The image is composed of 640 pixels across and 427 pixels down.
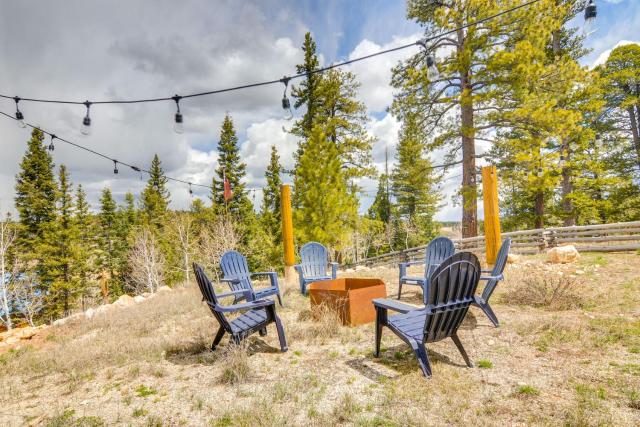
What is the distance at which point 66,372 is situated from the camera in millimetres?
3379

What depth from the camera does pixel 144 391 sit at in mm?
2695

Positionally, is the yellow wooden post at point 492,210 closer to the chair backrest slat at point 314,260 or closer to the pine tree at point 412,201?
the chair backrest slat at point 314,260

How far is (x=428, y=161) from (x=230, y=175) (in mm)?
13280

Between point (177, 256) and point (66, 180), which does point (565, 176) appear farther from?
point (66, 180)

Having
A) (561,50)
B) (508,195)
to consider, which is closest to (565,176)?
(508,195)

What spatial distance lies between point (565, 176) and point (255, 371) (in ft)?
47.4

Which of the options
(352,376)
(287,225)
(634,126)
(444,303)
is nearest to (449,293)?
(444,303)

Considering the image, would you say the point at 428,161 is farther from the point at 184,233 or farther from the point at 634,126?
the point at 184,233

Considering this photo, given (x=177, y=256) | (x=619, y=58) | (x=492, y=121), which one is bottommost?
(x=177, y=256)

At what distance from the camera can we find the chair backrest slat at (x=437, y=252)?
523cm

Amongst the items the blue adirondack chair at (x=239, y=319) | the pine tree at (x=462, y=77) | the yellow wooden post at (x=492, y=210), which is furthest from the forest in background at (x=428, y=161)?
the blue adirondack chair at (x=239, y=319)

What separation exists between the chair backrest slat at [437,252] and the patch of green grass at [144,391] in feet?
13.2

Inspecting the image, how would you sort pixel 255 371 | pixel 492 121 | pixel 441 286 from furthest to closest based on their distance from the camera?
pixel 492 121
pixel 255 371
pixel 441 286

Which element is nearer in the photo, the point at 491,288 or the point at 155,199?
the point at 491,288
